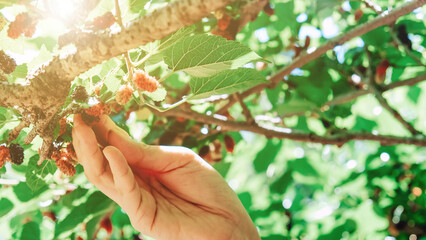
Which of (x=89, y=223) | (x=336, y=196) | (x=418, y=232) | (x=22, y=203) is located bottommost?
(x=418, y=232)

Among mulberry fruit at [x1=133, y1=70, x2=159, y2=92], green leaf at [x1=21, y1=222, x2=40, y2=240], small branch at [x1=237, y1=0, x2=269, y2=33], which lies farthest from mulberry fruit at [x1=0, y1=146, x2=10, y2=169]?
small branch at [x1=237, y1=0, x2=269, y2=33]

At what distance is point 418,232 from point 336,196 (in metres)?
0.67

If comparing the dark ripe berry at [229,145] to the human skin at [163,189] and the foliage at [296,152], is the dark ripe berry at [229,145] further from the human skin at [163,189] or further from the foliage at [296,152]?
the human skin at [163,189]

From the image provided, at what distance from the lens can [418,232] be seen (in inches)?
98.0

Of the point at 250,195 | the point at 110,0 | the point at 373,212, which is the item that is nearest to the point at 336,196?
the point at 373,212

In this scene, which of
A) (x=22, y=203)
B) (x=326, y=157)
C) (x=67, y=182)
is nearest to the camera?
(x=22, y=203)

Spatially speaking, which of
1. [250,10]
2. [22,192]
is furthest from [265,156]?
[22,192]

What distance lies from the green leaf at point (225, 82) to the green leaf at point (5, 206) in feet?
3.38

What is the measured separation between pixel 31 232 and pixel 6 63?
3.94 feet

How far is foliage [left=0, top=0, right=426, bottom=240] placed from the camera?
5.09 feet

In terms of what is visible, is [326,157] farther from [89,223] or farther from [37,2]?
[37,2]

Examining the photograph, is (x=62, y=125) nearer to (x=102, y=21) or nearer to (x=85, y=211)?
(x=102, y=21)

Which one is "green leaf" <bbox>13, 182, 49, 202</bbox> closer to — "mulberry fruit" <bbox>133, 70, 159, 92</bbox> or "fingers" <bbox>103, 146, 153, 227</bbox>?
"fingers" <bbox>103, 146, 153, 227</bbox>

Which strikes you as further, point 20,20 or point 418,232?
Answer: point 418,232
